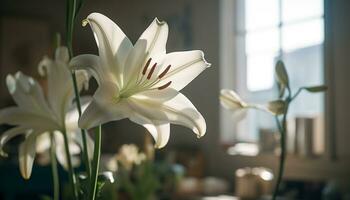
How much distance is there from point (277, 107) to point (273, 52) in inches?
103

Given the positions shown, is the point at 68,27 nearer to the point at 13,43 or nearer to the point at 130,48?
the point at 130,48

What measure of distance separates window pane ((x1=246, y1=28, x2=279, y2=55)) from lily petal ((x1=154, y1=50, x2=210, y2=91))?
8.86ft

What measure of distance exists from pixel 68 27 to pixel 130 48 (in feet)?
0.23

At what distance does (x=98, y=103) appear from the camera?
0.45 m

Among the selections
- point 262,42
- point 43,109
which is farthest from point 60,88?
point 262,42

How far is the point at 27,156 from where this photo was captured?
0.62m

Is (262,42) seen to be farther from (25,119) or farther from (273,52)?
(25,119)

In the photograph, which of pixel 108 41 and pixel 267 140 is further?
pixel 267 140

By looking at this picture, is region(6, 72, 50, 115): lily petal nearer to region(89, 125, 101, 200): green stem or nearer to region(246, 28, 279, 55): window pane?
region(89, 125, 101, 200): green stem

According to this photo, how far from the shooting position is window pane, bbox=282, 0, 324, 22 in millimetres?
2836

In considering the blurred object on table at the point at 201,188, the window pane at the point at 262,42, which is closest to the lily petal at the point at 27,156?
the blurred object on table at the point at 201,188

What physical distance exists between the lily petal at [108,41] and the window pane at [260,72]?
274cm

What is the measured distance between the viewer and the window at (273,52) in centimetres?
287

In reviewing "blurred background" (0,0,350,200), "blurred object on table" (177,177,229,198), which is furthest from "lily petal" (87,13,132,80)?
"blurred object on table" (177,177,229,198)
